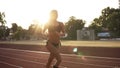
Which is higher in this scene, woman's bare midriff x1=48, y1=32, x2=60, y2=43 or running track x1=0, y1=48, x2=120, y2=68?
woman's bare midriff x1=48, y1=32, x2=60, y2=43

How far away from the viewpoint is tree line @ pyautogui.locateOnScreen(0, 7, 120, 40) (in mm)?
113438

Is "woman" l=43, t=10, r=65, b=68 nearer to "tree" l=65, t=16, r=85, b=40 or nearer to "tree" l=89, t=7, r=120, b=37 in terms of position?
"tree" l=89, t=7, r=120, b=37

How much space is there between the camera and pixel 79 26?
146500mm

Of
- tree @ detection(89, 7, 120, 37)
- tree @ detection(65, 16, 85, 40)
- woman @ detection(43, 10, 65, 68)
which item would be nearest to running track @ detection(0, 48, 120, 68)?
woman @ detection(43, 10, 65, 68)

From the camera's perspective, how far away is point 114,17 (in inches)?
4491

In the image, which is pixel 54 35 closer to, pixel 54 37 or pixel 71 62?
pixel 54 37

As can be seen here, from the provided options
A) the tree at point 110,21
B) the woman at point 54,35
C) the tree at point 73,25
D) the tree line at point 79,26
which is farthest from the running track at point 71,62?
the tree at point 73,25

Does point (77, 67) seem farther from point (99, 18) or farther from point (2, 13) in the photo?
point (99, 18)

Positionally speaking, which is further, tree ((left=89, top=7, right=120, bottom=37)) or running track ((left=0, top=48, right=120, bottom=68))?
tree ((left=89, top=7, right=120, bottom=37))

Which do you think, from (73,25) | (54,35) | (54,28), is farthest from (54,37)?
(73,25)

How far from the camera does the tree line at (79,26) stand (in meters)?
113

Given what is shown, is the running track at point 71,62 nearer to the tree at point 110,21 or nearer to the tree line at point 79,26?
the tree line at point 79,26

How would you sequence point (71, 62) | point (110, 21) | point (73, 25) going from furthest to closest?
point (73, 25) → point (110, 21) → point (71, 62)

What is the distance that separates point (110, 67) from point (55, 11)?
5.71 metres
